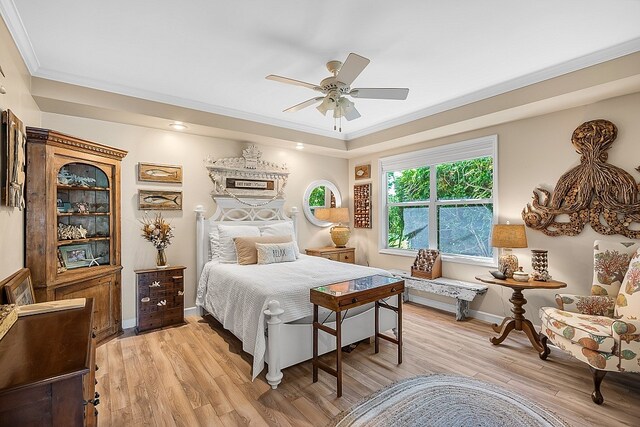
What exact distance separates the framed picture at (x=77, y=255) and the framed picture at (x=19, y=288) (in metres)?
0.66

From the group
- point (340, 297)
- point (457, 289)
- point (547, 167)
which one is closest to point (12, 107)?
point (340, 297)

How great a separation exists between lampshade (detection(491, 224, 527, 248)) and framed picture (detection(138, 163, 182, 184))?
3920mm

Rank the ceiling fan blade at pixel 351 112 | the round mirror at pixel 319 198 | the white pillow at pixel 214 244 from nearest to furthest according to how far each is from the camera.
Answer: the ceiling fan blade at pixel 351 112, the white pillow at pixel 214 244, the round mirror at pixel 319 198

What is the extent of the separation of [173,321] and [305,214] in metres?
2.52

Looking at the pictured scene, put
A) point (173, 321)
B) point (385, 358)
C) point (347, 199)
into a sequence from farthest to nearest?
point (347, 199)
point (173, 321)
point (385, 358)

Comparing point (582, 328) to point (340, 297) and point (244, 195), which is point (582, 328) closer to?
point (340, 297)

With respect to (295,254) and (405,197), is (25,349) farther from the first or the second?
(405,197)

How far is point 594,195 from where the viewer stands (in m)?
3.08

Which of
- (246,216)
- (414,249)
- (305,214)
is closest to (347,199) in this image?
(305,214)

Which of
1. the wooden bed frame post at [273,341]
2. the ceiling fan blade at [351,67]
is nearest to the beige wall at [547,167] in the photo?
the ceiling fan blade at [351,67]

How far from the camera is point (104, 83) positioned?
10.3 ft

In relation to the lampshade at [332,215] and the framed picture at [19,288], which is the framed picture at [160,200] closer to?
the framed picture at [19,288]

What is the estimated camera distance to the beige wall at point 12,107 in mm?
2070

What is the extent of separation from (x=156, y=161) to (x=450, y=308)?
4.39 metres
